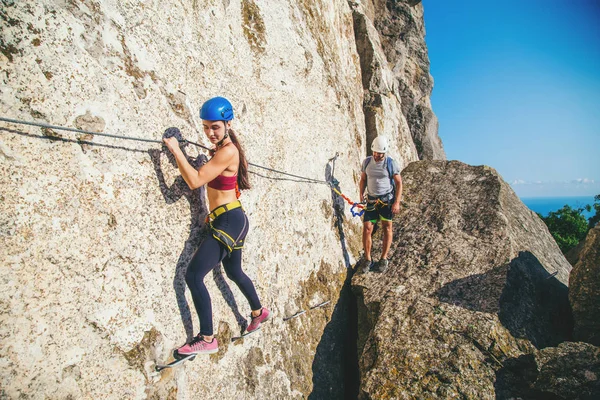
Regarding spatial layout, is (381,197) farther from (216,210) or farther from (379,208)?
(216,210)

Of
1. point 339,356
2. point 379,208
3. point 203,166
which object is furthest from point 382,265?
point 203,166

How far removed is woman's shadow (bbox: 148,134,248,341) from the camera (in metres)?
4.42

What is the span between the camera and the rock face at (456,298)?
555cm

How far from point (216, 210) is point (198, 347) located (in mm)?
1851

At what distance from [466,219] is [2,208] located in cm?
927

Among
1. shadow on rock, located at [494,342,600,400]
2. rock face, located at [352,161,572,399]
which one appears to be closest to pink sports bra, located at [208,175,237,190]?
rock face, located at [352,161,572,399]

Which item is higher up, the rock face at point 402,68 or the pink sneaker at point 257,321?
the rock face at point 402,68

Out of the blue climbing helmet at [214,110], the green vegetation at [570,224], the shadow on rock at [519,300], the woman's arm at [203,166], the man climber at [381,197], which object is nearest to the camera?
the woman's arm at [203,166]

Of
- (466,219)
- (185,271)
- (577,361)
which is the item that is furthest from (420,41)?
(185,271)

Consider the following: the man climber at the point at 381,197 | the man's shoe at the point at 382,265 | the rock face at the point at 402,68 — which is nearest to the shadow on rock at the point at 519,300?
the man's shoe at the point at 382,265

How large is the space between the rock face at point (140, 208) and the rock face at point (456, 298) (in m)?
1.50

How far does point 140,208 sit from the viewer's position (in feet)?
13.5

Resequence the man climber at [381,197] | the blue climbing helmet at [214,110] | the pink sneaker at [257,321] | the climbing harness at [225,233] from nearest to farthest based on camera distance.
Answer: the blue climbing helmet at [214,110]
the climbing harness at [225,233]
the pink sneaker at [257,321]
the man climber at [381,197]

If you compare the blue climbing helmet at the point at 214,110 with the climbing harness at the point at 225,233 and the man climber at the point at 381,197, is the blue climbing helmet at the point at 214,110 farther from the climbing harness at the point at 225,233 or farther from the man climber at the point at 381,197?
the man climber at the point at 381,197
